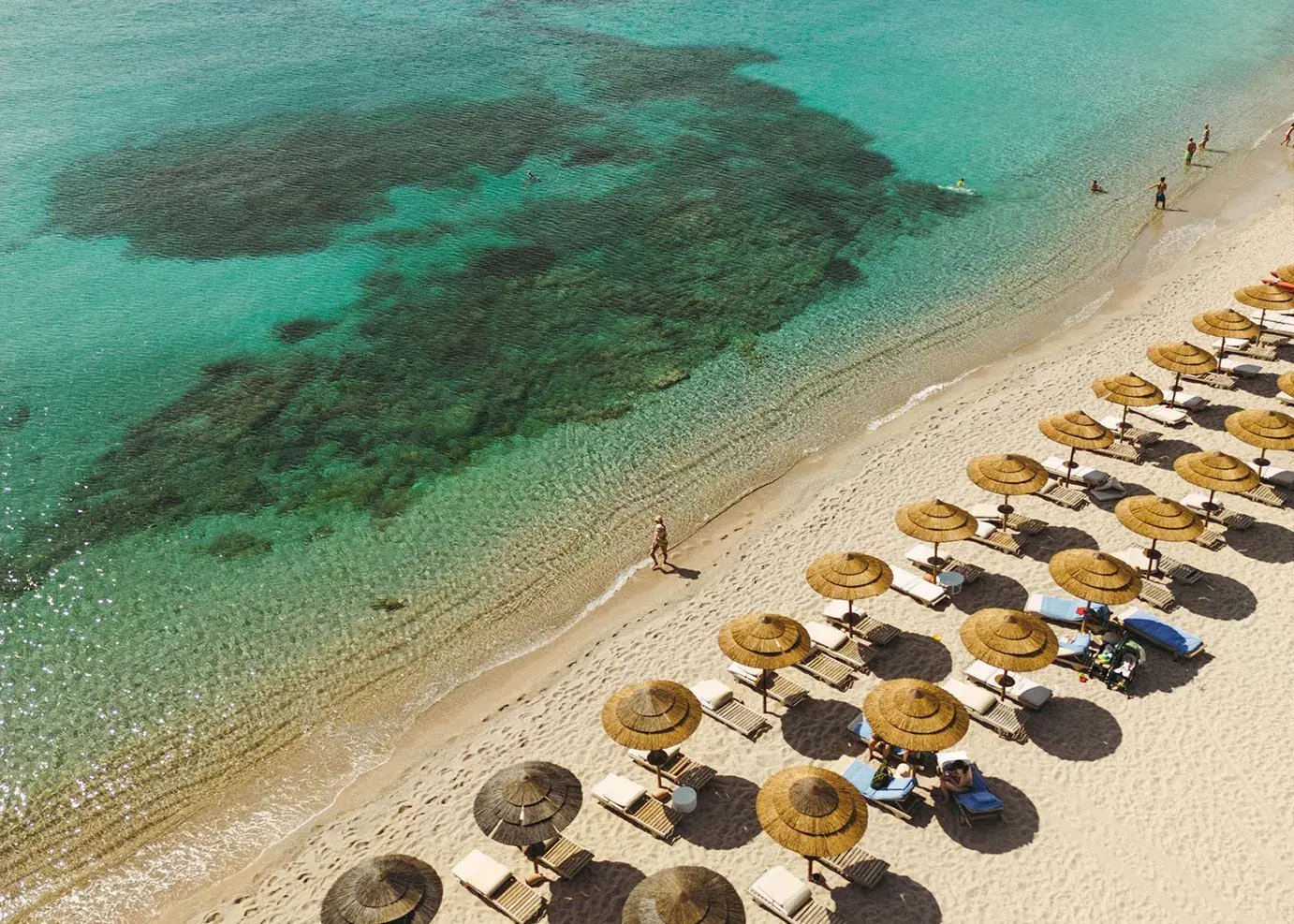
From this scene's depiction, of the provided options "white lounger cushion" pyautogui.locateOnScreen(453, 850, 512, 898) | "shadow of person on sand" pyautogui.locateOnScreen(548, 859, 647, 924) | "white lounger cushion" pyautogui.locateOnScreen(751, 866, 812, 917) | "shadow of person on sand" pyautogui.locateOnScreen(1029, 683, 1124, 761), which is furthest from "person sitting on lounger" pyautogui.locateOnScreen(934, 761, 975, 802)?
"white lounger cushion" pyautogui.locateOnScreen(453, 850, 512, 898)

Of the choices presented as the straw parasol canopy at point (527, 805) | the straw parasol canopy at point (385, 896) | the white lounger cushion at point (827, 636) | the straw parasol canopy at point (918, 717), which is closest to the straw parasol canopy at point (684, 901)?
the straw parasol canopy at point (527, 805)

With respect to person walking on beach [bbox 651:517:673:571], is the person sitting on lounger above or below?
above

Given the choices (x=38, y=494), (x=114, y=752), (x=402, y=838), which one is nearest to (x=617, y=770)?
(x=402, y=838)

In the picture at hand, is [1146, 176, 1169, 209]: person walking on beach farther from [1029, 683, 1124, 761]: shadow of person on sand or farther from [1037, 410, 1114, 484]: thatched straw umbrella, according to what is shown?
[1029, 683, 1124, 761]: shadow of person on sand

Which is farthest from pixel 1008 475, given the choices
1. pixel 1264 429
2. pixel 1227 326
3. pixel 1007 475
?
pixel 1227 326

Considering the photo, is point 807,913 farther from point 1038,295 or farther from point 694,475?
point 1038,295

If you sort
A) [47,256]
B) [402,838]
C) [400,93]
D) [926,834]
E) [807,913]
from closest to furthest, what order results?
[807,913] < [926,834] < [402,838] < [47,256] < [400,93]
